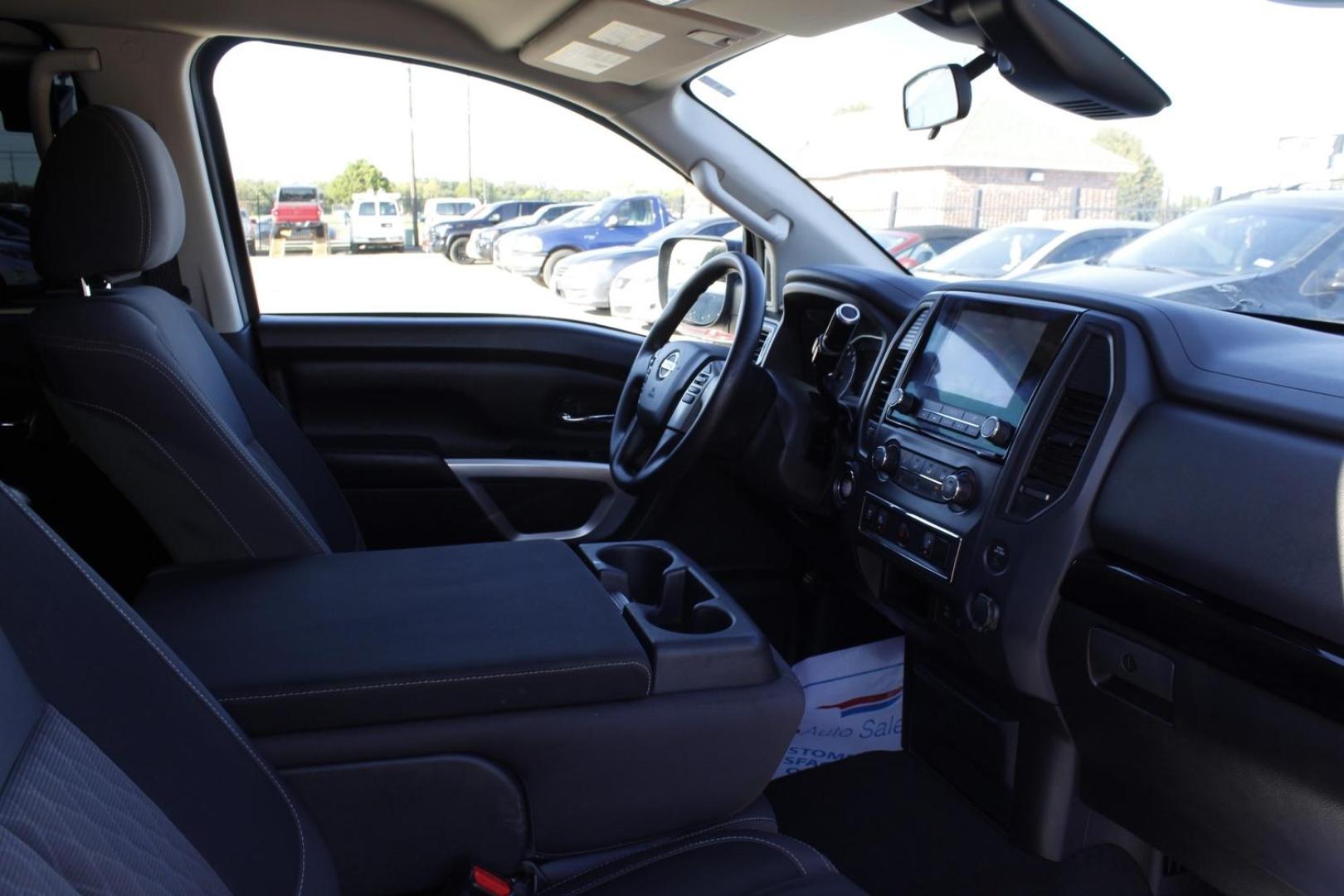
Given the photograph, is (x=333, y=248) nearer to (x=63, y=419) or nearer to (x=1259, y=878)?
(x=63, y=419)

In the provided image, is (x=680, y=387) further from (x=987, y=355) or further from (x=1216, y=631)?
(x=1216, y=631)

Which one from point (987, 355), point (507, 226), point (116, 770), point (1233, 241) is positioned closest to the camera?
point (116, 770)

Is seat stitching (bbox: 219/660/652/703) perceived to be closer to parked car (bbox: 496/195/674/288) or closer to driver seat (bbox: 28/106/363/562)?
driver seat (bbox: 28/106/363/562)

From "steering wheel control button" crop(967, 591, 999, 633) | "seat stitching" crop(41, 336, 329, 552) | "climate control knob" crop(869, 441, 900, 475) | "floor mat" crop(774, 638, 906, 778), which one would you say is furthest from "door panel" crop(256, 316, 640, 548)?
"steering wheel control button" crop(967, 591, 999, 633)

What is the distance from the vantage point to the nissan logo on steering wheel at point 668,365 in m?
2.23

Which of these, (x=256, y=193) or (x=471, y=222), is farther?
(x=471, y=222)

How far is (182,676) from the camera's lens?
1.10 metres

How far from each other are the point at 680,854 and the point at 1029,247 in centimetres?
156

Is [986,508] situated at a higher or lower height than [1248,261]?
lower

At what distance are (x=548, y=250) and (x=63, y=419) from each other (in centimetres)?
200

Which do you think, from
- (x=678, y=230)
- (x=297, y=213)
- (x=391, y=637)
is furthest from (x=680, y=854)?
(x=297, y=213)

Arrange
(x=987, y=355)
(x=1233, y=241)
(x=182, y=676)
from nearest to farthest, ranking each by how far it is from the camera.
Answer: (x=182, y=676) → (x=987, y=355) → (x=1233, y=241)

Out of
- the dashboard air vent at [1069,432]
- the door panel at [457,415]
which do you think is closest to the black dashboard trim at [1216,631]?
the dashboard air vent at [1069,432]

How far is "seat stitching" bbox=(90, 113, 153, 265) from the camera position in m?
Answer: 1.90
